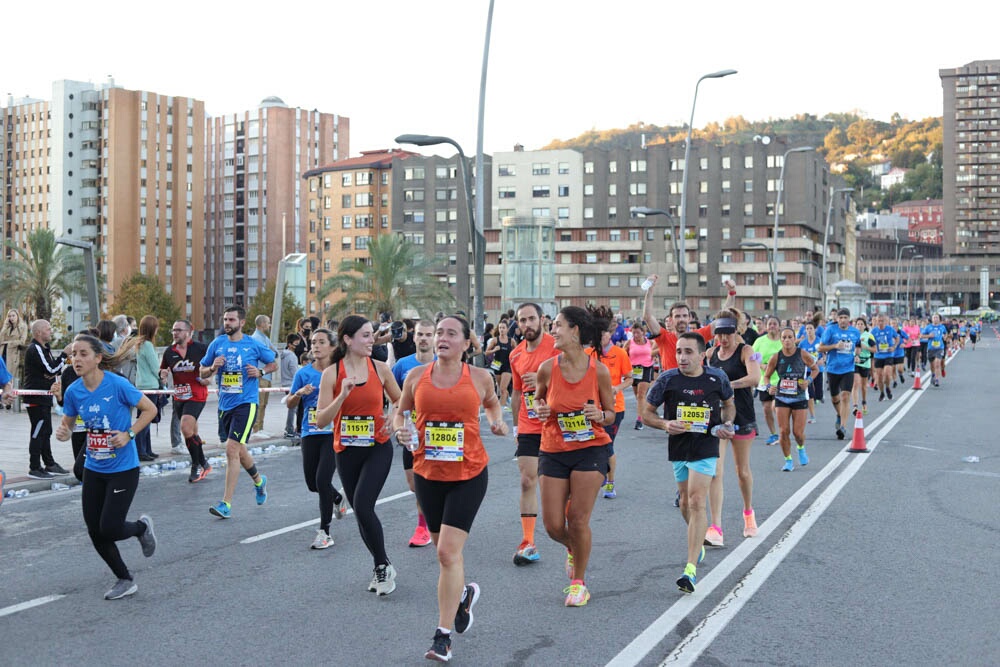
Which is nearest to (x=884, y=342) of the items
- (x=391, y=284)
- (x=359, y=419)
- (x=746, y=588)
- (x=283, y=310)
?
(x=746, y=588)

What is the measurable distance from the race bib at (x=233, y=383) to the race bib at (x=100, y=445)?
10.8 ft

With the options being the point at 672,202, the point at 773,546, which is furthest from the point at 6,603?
Answer: the point at 672,202

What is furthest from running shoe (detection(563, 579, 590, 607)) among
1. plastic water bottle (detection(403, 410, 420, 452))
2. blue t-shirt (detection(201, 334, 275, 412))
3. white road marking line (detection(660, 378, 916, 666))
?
blue t-shirt (detection(201, 334, 275, 412))

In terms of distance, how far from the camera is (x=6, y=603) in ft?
22.4

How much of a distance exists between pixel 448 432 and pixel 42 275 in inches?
2410

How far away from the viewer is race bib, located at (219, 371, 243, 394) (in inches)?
402

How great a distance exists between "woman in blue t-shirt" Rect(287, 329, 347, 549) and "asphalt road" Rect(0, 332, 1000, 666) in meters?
0.24

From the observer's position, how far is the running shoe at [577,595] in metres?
6.56

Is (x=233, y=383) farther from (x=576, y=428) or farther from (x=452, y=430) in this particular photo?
(x=452, y=430)

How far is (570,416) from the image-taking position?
6586 millimetres

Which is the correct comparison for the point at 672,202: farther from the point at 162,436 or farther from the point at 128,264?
the point at 162,436

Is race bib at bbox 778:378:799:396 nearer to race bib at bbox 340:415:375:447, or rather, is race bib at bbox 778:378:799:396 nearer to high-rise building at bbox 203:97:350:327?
race bib at bbox 340:415:375:447

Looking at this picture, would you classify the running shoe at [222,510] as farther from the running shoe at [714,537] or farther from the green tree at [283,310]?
the green tree at [283,310]

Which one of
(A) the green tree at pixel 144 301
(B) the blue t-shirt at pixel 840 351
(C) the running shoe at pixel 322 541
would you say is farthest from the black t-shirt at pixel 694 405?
(A) the green tree at pixel 144 301
